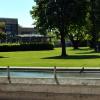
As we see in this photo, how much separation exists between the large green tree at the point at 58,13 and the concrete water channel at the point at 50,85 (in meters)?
28.9

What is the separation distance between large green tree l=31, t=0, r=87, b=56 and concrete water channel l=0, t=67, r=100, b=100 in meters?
28.9

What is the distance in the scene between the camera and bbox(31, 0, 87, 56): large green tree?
45438 mm

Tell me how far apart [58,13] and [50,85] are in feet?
102

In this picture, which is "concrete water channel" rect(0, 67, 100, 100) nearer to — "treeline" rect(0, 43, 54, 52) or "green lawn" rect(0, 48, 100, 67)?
"green lawn" rect(0, 48, 100, 67)

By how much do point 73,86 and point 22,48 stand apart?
2436 inches

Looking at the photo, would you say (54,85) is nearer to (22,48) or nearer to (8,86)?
(8,86)

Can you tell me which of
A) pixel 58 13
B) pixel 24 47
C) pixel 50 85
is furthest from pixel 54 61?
pixel 24 47

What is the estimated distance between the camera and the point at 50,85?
15.5m

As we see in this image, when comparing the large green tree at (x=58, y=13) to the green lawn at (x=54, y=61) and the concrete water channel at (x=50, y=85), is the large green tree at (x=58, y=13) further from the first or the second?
the concrete water channel at (x=50, y=85)

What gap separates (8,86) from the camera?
1611 cm

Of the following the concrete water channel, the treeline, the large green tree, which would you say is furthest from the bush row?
the concrete water channel

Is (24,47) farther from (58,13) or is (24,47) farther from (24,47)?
(58,13)

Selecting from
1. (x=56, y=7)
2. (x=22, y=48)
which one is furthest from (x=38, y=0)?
(x=22, y=48)

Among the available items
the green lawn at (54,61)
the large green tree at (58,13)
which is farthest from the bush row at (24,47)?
the large green tree at (58,13)
